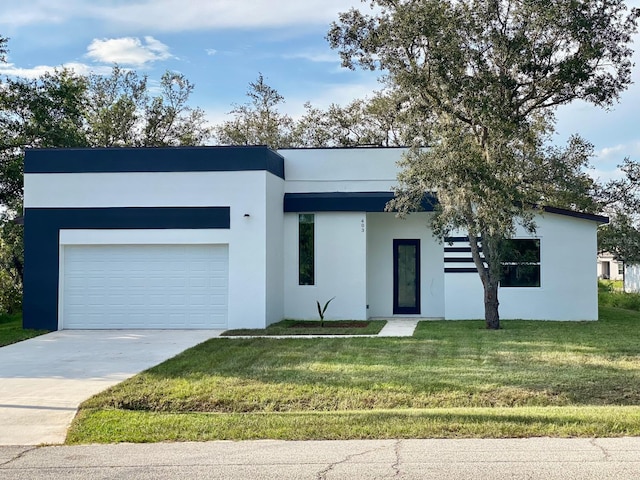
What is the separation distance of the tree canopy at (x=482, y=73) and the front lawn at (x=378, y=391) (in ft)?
10.2

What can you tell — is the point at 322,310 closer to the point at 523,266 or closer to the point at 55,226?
the point at 523,266

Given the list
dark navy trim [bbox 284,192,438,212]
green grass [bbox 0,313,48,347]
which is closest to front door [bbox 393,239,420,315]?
dark navy trim [bbox 284,192,438,212]

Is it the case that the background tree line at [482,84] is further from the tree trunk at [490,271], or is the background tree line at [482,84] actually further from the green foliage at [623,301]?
the green foliage at [623,301]

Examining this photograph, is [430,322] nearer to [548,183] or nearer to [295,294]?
[295,294]

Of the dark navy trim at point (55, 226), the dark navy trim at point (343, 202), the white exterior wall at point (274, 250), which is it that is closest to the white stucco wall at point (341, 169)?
the dark navy trim at point (343, 202)

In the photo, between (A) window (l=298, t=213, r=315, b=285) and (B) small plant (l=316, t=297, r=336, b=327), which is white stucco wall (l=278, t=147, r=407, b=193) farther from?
(B) small plant (l=316, t=297, r=336, b=327)

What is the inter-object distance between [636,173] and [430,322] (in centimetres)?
1429

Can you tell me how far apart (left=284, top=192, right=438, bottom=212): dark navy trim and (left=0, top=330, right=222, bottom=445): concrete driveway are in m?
4.36

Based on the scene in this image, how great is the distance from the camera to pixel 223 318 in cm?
1827

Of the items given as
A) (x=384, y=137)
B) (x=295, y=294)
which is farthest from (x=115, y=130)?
(x=295, y=294)

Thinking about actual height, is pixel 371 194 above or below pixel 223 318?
above

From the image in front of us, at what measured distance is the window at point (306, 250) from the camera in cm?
2014

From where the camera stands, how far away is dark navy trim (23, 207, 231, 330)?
18328 mm

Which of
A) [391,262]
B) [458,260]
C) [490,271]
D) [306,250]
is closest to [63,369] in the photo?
[306,250]
